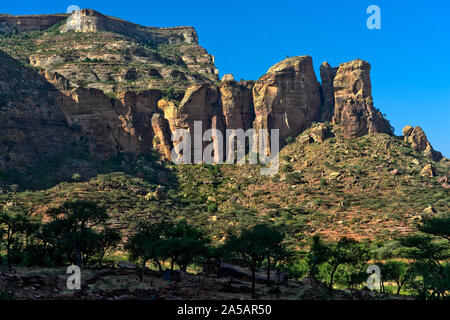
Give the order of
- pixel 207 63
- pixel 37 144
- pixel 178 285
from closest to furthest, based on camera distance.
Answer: pixel 178 285 → pixel 37 144 → pixel 207 63

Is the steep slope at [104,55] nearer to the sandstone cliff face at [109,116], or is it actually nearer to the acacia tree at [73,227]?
the sandstone cliff face at [109,116]

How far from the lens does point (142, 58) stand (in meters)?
144

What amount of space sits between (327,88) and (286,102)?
15.4 meters

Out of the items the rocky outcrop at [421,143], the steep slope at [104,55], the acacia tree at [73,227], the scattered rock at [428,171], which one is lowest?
the acacia tree at [73,227]

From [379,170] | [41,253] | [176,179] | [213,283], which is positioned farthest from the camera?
[176,179]

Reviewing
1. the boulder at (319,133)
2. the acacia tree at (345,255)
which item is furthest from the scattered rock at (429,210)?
the boulder at (319,133)

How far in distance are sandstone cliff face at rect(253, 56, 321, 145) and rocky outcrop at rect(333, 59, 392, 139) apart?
8521mm

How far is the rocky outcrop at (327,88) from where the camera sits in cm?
11775

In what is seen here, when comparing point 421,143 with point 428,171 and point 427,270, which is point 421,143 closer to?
point 428,171

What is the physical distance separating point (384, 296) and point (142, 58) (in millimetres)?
125840

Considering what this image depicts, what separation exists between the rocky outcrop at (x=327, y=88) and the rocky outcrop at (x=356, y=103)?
4436 millimetres

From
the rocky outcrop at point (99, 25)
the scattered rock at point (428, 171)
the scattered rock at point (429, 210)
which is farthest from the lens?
the rocky outcrop at point (99, 25)
